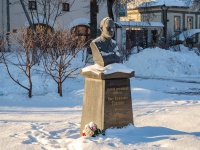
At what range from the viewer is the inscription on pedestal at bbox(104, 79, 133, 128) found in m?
7.20

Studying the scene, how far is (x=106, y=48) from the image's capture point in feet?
24.4

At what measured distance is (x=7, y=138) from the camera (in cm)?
759

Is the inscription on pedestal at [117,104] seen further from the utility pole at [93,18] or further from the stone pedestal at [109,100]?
the utility pole at [93,18]

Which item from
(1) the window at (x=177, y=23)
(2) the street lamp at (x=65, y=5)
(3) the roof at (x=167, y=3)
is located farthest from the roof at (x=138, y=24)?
(2) the street lamp at (x=65, y=5)

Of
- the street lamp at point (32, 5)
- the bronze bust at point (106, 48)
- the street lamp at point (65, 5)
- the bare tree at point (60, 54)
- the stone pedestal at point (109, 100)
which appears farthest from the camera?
the street lamp at point (65, 5)

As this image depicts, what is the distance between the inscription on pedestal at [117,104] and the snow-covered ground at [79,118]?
0.17m

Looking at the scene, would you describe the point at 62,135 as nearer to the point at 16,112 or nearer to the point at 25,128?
the point at 25,128

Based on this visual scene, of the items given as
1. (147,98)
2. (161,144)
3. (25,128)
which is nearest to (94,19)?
(147,98)

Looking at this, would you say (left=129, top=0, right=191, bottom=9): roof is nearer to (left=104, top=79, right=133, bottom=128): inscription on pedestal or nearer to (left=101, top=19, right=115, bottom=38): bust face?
(left=101, top=19, right=115, bottom=38): bust face

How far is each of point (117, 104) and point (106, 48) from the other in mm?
1059

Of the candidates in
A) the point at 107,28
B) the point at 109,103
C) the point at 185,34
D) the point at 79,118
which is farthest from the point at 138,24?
the point at 109,103

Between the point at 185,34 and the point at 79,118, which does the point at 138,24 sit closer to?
the point at 185,34

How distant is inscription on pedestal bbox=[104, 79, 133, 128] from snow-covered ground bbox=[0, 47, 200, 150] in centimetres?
17

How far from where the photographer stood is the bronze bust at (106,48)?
24.2 ft
